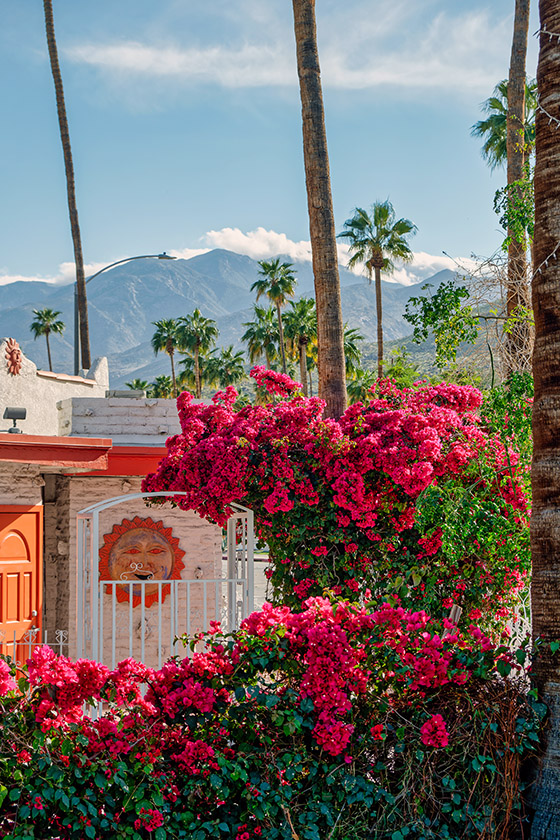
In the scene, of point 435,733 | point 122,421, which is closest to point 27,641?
point 122,421

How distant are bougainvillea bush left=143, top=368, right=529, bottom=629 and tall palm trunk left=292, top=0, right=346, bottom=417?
2.14m

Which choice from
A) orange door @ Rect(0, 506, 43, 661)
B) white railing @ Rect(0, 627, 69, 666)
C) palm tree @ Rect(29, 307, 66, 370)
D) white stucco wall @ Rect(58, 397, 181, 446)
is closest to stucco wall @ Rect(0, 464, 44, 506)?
orange door @ Rect(0, 506, 43, 661)

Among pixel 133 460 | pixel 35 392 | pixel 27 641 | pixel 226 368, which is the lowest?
pixel 27 641

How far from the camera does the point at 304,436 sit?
6.99 metres

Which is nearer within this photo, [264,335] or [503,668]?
[503,668]

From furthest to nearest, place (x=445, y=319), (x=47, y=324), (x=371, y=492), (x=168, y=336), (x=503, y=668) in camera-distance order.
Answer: (x=47, y=324)
(x=168, y=336)
(x=445, y=319)
(x=371, y=492)
(x=503, y=668)

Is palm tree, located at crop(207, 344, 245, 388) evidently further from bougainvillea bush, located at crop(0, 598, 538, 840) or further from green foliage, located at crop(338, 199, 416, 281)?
bougainvillea bush, located at crop(0, 598, 538, 840)

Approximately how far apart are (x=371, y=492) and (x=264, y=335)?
38043mm

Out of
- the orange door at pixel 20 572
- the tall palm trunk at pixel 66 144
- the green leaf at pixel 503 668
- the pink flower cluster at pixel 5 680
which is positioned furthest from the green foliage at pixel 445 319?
the tall palm trunk at pixel 66 144

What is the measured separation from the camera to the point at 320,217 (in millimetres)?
9781

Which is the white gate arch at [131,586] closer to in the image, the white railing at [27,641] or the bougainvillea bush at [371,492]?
the bougainvillea bush at [371,492]

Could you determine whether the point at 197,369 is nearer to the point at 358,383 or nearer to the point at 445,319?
the point at 358,383

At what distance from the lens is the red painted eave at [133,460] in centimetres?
934

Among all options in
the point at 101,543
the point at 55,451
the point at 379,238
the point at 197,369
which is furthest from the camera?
the point at 197,369
